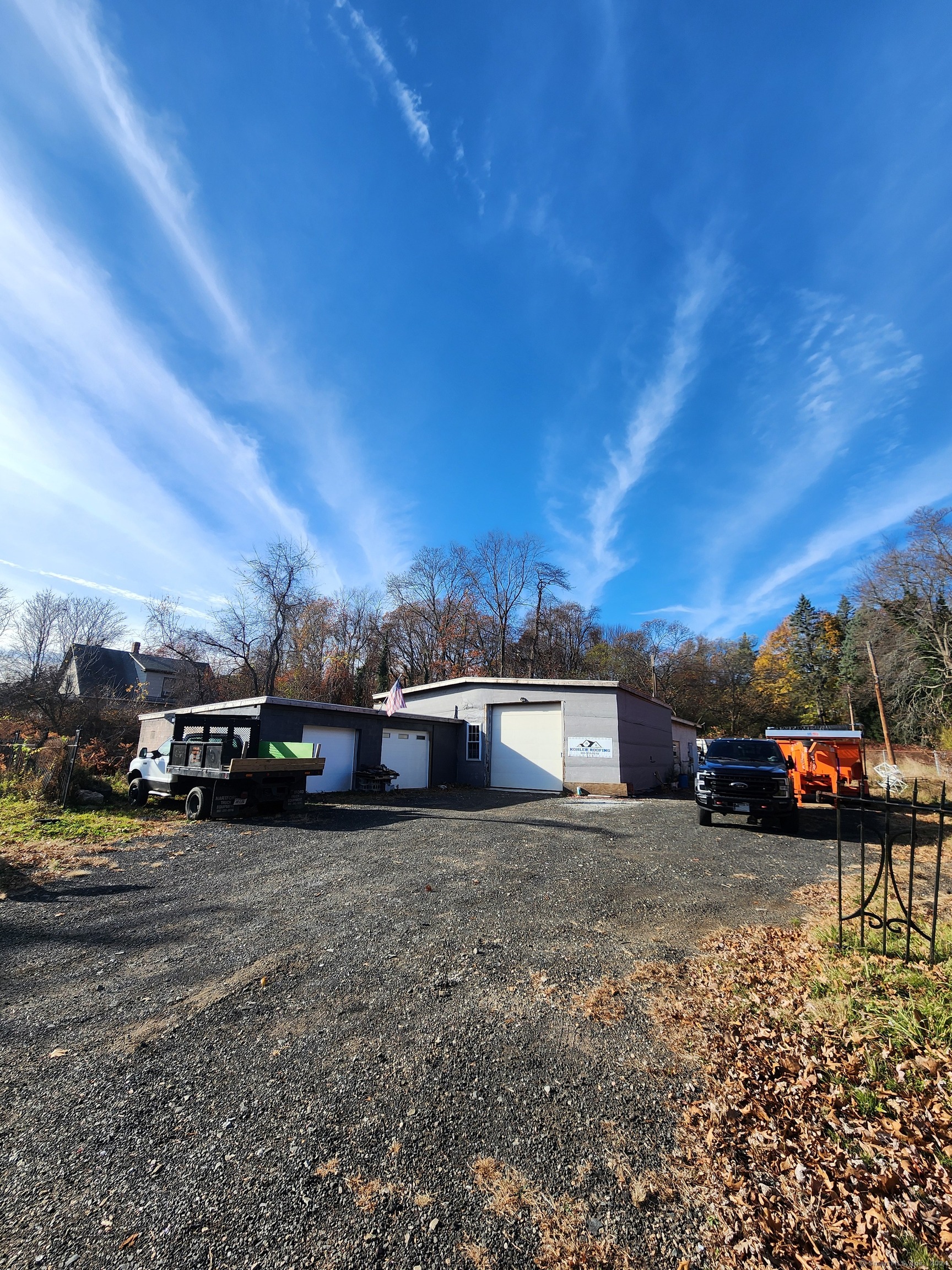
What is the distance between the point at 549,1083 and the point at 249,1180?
1543 mm

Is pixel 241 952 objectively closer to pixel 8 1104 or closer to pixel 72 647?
pixel 8 1104

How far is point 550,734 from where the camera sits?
1870 centimetres

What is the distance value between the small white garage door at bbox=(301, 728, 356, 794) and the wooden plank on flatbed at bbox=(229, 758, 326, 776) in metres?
3.33

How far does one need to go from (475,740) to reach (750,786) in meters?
11.1

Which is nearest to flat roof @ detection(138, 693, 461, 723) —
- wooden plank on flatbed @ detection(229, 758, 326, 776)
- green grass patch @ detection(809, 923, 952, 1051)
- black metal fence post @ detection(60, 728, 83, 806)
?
wooden plank on flatbed @ detection(229, 758, 326, 776)

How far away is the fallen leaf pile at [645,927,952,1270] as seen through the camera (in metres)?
2.02

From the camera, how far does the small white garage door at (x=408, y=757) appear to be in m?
18.0

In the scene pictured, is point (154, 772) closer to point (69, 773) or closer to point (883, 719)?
point (69, 773)

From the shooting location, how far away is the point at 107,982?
13.7ft

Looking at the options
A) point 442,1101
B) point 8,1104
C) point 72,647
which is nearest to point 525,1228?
point 442,1101

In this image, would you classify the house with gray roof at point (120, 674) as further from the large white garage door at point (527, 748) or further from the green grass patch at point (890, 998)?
the green grass patch at point (890, 998)

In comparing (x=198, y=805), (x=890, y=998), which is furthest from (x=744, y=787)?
(x=198, y=805)

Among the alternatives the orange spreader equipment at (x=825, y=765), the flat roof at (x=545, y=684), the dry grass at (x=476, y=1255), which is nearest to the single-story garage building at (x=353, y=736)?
the flat roof at (x=545, y=684)

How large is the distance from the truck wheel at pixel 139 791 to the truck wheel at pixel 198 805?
2.43m
